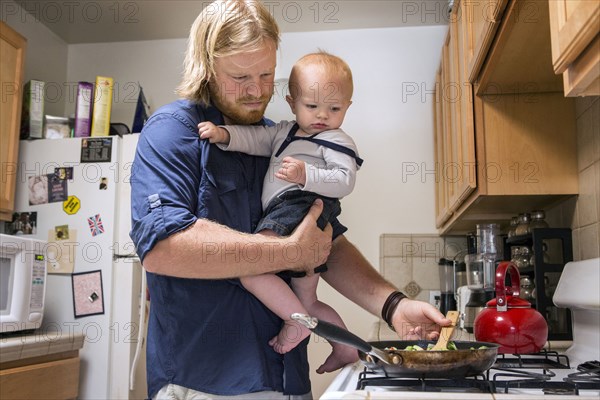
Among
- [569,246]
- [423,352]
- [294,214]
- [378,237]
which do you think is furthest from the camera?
[378,237]

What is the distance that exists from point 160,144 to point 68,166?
2.02 meters

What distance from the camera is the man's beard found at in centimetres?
133

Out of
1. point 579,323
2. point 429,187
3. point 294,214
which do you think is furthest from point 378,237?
point 294,214

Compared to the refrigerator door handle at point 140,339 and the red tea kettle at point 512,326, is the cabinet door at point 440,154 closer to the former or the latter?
the red tea kettle at point 512,326

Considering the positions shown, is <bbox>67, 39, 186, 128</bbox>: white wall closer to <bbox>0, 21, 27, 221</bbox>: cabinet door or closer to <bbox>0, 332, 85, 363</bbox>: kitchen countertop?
<bbox>0, 21, 27, 221</bbox>: cabinet door

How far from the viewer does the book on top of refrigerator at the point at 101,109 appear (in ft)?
10.5

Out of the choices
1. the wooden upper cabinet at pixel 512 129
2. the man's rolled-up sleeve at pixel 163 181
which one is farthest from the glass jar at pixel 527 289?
the man's rolled-up sleeve at pixel 163 181

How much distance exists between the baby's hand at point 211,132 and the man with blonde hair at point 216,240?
18mm

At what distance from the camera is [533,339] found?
1.69m

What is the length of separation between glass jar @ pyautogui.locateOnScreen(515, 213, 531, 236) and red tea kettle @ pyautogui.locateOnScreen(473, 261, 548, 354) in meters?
0.53

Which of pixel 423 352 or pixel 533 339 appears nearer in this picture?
pixel 423 352

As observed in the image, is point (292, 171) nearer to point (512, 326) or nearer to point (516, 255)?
point (512, 326)

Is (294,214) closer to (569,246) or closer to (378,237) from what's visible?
(569,246)

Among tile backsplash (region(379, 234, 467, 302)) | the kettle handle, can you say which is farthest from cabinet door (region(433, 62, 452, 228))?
the kettle handle
